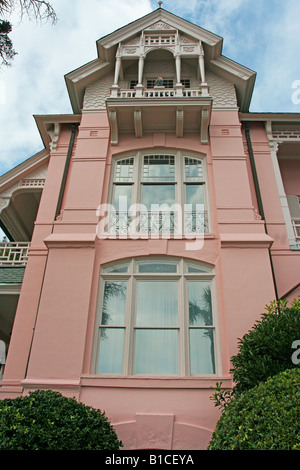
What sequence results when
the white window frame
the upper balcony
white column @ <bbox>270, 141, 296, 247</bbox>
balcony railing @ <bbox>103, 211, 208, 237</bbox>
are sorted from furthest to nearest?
the upper balcony
the white window frame
white column @ <bbox>270, 141, 296, 247</bbox>
balcony railing @ <bbox>103, 211, 208, 237</bbox>

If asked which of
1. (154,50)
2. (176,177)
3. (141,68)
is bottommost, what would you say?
(176,177)

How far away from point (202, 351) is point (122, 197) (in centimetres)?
490

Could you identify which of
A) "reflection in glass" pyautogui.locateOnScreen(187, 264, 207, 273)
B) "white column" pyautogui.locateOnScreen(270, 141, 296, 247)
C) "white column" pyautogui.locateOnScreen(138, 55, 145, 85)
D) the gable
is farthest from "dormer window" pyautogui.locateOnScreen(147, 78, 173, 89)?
"reflection in glass" pyautogui.locateOnScreen(187, 264, 207, 273)

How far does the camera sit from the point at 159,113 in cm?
1198

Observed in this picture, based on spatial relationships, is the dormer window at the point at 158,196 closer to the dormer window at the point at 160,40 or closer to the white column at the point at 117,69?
the white column at the point at 117,69

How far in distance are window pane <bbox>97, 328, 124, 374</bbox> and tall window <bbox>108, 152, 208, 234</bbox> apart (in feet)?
9.24

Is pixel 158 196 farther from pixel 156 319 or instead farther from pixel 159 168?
pixel 156 319

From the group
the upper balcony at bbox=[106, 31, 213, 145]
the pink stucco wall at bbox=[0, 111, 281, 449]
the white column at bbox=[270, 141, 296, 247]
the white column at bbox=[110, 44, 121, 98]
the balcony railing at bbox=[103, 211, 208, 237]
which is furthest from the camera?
the white column at bbox=[110, 44, 121, 98]

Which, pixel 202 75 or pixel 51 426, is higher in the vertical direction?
pixel 202 75

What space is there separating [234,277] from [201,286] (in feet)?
2.69

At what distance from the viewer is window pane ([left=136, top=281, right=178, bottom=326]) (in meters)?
9.03

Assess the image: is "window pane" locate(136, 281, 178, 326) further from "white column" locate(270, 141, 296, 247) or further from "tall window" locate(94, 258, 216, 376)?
"white column" locate(270, 141, 296, 247)

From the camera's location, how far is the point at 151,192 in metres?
11.4

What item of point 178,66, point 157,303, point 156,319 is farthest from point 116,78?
point 156,319
